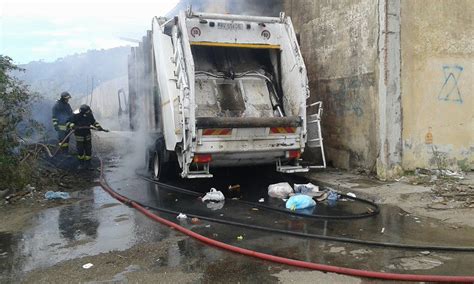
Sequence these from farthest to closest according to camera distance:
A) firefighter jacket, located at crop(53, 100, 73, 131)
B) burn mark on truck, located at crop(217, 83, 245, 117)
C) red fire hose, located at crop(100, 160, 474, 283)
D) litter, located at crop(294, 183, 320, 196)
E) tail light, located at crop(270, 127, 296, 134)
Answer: firefighter jacket, located at crop(53, 100, 73, 131) → burn mark on truck, located at crop(217, 83, 245, 117) → tail light, located at crop(270, 127, 296, 134) → litter, located at crop(294, 183, 320, 196) → red fire hose, located at crop(100, 160, 474, 283)

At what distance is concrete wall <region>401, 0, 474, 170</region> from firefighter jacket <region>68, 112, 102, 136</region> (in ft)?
20.9

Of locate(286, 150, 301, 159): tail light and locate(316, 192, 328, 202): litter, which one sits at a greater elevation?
locate(286, 150, 301, 159): tail light

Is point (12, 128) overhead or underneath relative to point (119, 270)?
overhead

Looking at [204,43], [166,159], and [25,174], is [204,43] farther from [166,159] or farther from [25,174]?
[25,174]

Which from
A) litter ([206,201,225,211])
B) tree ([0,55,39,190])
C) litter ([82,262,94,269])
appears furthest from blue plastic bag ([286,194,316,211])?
tree ([0,55,39,190])

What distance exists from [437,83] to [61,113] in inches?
309

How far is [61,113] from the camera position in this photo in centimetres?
1026

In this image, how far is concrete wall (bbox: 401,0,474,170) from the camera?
24.2 feet

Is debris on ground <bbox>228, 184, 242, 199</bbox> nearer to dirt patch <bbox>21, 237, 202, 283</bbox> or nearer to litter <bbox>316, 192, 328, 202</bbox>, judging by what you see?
litter <bbox>316, 192, 328, 202</bbox>

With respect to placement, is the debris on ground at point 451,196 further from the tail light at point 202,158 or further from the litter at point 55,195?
the litter at point 55,195

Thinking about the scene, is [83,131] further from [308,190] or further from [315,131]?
[308,190]

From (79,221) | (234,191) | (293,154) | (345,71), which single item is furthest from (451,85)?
(79,221)

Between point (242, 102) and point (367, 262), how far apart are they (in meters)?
4.04

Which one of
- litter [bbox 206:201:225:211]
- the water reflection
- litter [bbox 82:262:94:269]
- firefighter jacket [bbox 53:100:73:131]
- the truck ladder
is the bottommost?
litter [bbox 82:262:94:269]
